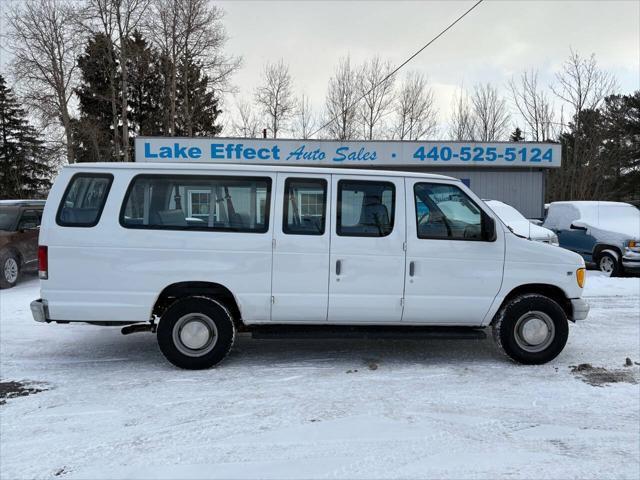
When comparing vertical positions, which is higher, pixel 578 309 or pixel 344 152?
pixel 344 152

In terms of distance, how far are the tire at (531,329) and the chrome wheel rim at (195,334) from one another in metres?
3.07

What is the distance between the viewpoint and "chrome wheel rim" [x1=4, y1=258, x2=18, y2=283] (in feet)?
32.5

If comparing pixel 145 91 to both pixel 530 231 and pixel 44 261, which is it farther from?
pixel 44 261

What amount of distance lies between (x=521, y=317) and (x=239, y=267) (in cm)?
307

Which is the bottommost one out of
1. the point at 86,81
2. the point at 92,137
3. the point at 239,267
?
the point at 239,267

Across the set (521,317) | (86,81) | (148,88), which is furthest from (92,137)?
(521,317)

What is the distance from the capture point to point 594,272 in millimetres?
11891

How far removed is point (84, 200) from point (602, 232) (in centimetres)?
1168

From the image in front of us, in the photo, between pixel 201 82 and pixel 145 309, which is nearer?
pixel 145 309

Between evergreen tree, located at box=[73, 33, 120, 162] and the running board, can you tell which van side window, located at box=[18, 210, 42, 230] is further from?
evergreen tree, located at box=[73, 33, 120, 162]

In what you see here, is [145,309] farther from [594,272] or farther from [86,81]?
[86,81]

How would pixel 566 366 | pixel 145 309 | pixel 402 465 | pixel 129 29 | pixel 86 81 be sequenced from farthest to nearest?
1. pixel 86 81
2. pixel 129 29
3. pixel 566 366
4. pixel 145 309
5. pixel 402 465

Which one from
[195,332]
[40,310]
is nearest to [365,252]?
[195,332]

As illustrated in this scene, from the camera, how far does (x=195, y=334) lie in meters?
4.98
